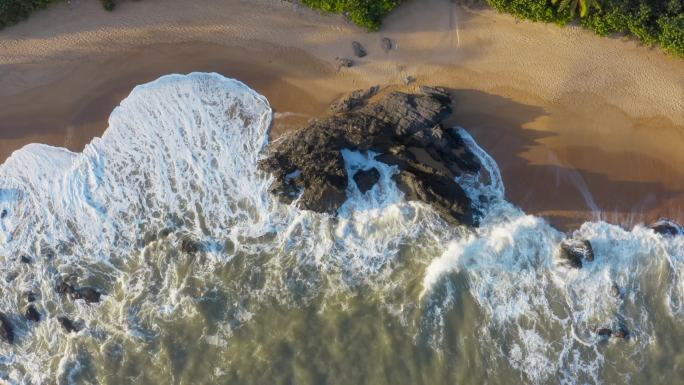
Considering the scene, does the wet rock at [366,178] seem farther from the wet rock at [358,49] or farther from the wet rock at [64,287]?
the wet rock at [64,287]

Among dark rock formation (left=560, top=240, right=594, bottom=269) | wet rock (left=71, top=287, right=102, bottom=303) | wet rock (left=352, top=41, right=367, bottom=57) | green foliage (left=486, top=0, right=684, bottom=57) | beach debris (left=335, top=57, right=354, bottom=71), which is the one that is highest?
green foliage (left=486, top=0, right=684, bottom=57)

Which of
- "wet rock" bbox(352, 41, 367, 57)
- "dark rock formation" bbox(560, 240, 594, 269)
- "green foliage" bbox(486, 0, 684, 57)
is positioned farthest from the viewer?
"wet rock" bbox(352, 41, 367, 57)

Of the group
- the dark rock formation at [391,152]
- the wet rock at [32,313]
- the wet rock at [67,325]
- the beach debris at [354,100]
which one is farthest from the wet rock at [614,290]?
the wet rock at [32,313]

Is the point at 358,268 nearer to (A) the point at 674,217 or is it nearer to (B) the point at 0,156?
(A) the point at 674,217

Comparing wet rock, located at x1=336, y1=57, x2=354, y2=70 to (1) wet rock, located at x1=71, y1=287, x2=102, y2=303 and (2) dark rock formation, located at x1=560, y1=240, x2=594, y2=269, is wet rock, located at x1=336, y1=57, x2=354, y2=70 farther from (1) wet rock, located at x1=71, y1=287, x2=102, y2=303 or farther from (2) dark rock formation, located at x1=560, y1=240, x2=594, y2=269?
(1) wet rock, located at x1=71, y1=287, x2=102, y2=303

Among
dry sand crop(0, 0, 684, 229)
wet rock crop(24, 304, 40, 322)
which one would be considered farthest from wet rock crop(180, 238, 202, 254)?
wet rock crop(24, 304, 40, 322)
